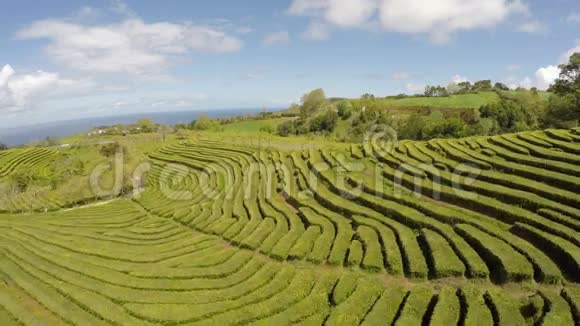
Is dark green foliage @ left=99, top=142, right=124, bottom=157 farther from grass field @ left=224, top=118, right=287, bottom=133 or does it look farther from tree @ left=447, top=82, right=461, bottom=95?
tree @ left=447, top=82, right=461, bottom=95

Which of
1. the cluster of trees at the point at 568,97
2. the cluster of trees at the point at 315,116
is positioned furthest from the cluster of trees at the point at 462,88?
the cluster of trees at the point at 568,97

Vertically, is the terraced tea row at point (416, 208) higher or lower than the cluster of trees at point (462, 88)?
lower

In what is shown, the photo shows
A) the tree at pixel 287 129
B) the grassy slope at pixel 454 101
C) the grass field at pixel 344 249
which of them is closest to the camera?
the grass field at pixel 344 249
